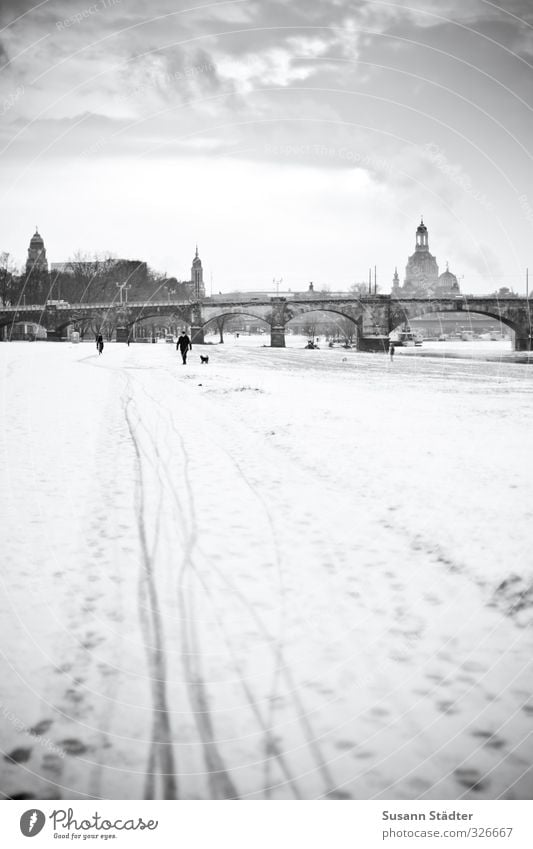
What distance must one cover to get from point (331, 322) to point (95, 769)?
4110 inches

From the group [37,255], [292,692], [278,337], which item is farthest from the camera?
[278,337]

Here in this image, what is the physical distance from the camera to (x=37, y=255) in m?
61.8

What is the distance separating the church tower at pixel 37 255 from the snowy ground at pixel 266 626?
172 ft

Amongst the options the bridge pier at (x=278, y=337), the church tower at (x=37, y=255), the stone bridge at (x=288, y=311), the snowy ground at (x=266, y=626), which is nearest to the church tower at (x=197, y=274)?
the stone bridge at (x=288, y=311)

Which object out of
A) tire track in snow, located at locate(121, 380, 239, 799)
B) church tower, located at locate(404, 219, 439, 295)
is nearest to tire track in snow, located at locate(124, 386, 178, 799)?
tire track in snow, located at locate(121, 380, 239, 799)

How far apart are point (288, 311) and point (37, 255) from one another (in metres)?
27.9

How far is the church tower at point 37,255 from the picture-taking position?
5931 centimetres

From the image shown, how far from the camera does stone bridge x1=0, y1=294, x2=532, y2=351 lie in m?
66.4

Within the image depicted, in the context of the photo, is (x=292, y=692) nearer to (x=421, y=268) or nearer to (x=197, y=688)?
(x=197, y=688)

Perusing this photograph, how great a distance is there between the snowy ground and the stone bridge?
196 feet

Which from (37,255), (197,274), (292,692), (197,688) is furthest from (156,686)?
(197,274)

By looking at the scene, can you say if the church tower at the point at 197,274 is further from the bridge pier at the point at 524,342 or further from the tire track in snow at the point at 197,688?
the tire track in snow at the point at 197,688
